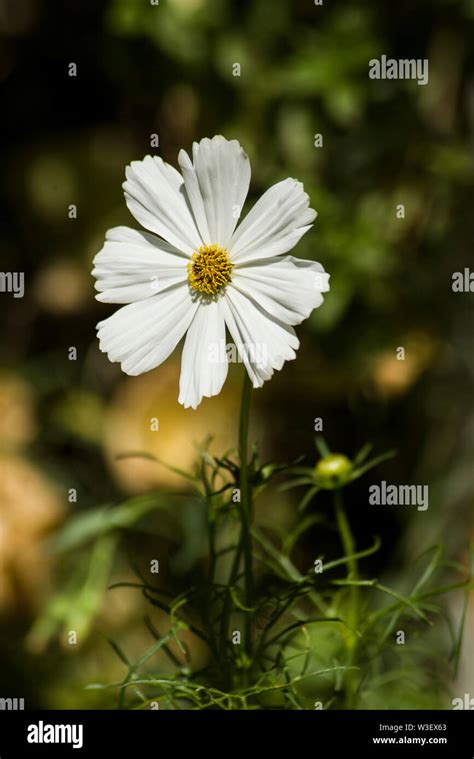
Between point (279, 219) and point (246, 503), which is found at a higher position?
point (279, 219)

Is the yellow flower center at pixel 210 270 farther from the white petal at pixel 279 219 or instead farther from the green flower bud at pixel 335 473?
the green flower bud at pixel 335 473

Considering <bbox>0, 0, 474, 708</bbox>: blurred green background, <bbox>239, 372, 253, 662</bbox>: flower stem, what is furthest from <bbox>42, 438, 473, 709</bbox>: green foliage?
<bbox>0, 0, 474, 708</bbox>: blurred green background

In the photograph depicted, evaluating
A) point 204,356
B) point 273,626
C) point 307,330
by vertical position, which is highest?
point 307,330

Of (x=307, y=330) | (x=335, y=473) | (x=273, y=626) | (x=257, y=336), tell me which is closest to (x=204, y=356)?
(x=257, y=336)

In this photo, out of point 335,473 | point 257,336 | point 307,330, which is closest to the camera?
point 257,336

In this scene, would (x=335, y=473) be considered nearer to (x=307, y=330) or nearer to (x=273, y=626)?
(x=273, y=626)

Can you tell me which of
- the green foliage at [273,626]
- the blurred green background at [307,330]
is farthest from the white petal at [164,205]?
the blurred green background at [307,330]

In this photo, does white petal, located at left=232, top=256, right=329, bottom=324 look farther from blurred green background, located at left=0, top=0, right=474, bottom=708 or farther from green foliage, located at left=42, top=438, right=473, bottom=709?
blurred green background, located at left=0, top=0, right=474, bottom=708
